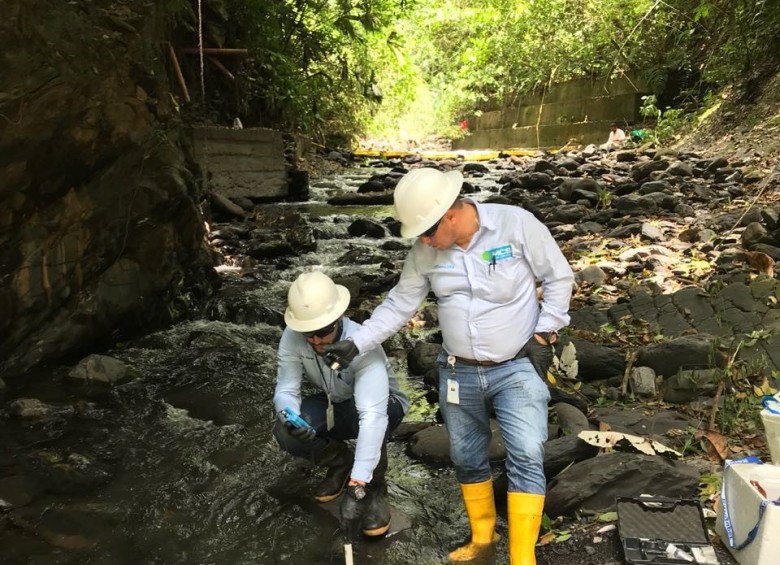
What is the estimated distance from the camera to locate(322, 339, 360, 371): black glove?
2979 millimetres

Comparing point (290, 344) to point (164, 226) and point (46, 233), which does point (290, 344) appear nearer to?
point (46, 233)

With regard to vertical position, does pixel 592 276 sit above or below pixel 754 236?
below

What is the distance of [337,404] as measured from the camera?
3.66 meters

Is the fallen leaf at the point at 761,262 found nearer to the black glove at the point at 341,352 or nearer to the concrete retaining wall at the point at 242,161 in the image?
the black glove at the point at 341,352

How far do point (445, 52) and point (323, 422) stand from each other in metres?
30.9

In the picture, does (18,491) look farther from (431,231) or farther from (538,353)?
(538,353)

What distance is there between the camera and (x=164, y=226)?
22.6ft

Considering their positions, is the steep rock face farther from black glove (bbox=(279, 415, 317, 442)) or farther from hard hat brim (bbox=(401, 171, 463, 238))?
hard hat brim (bbox=(401, 171, 463, 238))

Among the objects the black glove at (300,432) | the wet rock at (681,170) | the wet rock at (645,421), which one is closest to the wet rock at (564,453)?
the wet rock at (645,421)

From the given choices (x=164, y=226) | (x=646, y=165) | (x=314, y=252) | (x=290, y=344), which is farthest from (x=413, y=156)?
(x=290, y=344)

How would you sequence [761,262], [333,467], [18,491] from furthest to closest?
1. [761,262]
2. [333,467]
3. [18,491]

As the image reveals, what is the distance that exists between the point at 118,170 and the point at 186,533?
156 inches

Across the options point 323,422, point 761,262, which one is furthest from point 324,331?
point 761,262

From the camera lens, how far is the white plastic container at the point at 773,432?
2.90 metres
